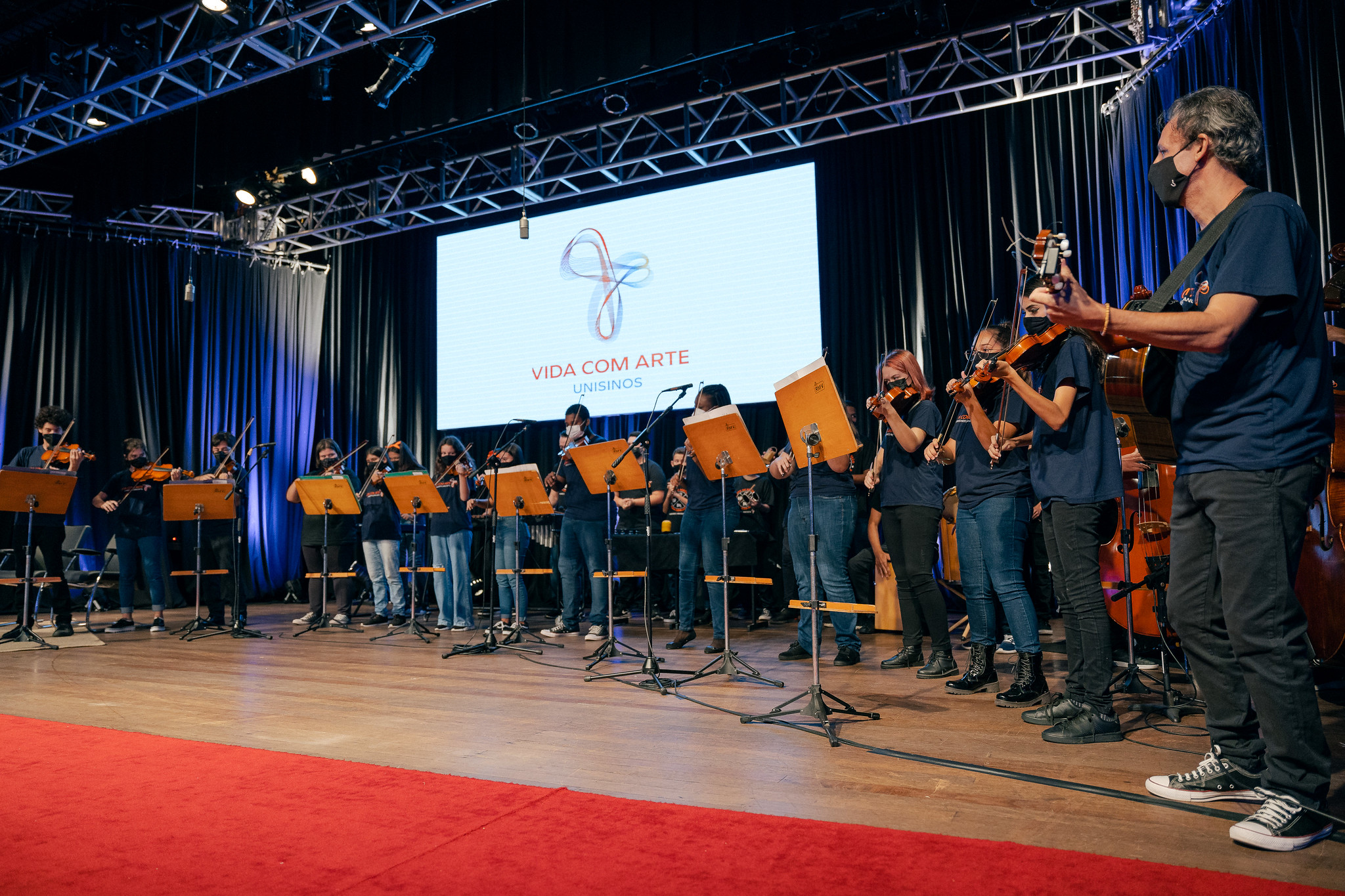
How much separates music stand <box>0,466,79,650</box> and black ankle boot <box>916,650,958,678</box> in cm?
614

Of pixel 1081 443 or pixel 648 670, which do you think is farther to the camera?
pixel 648 670

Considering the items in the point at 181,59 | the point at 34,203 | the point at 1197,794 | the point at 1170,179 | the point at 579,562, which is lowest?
the point at 1197,794

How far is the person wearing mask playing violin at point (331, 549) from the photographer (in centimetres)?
780

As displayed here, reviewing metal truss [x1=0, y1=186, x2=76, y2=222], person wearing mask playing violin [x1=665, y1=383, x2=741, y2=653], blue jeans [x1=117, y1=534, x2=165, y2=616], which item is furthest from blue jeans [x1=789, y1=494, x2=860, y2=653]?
metal truss [x1=0, y1=186, x2=76, y2=222]

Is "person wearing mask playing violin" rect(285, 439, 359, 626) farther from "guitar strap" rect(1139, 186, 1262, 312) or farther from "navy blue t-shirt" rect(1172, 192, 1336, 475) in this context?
"navy blue t-shirt" rect(1172, 192, 1336, 475)

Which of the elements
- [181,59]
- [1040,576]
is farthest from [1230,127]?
[181,59]

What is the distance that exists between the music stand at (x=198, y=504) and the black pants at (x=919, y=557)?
5.58m

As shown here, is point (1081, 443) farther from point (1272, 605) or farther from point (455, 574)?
point (455, 574)

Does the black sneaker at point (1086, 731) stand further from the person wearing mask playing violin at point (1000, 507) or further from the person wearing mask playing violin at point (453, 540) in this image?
the person wearing mask playing violin at point (453, 540)

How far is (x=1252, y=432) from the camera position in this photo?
2.09 metres

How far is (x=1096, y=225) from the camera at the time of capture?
A: 7609mm

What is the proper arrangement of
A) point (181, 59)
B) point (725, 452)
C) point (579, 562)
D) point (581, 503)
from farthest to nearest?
point (181, 59), point (579, 562), point (581, 503), point (725, 452)

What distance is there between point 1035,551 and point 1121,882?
18.3ft

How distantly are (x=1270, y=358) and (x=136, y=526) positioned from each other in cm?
849
